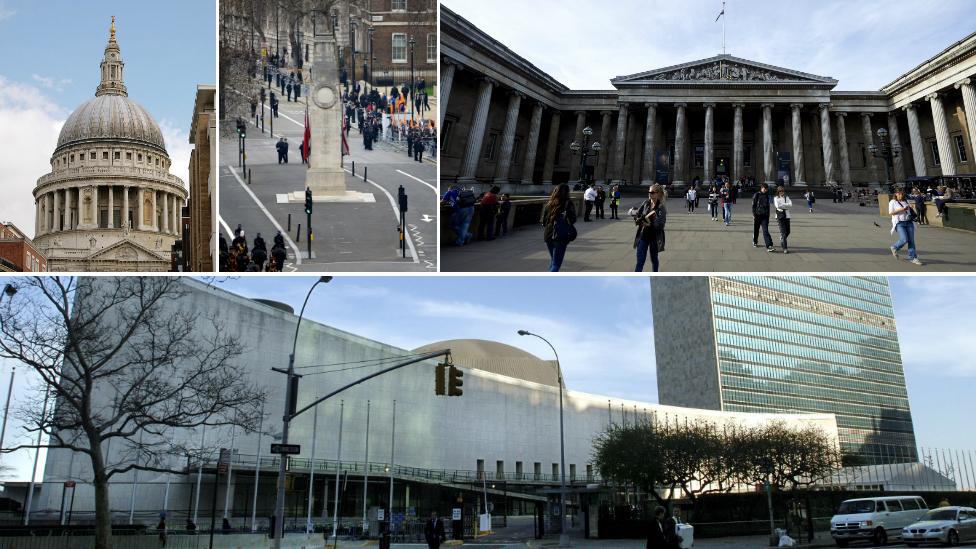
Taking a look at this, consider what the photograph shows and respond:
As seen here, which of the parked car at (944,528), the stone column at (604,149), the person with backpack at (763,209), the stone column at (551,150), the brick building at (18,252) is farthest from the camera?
the brick building at (18,252)

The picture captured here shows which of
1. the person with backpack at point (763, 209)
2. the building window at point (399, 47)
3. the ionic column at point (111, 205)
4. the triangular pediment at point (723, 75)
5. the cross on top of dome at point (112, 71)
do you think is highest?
the cross on top of dome at point (112, 71)

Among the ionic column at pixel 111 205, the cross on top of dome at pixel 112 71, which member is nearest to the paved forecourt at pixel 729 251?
the ionic column at pixel 111 205

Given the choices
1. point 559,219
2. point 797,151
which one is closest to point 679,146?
point 797,151

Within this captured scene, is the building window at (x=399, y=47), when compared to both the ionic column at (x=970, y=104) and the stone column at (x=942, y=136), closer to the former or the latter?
the ionic column at (x=970, y=104)

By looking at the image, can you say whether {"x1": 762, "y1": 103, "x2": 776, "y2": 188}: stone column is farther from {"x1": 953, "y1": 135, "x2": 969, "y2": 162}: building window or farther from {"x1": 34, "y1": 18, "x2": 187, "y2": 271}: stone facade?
{"x1": 34, "y1": 18, "x2": 187, "y2": 271}: stone facade

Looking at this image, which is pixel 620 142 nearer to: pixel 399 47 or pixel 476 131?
pixel 476 131

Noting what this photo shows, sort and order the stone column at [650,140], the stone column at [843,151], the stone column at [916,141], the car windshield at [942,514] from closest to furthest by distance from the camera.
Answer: the car windshield at [942,514] → the stone column at [916,141] → the stone column at [650,140] → the stone column at [843,151]

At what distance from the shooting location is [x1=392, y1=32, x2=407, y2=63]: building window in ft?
78.1

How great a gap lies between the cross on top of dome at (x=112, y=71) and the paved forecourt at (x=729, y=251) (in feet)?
351

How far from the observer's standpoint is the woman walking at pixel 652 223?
49.3 feet

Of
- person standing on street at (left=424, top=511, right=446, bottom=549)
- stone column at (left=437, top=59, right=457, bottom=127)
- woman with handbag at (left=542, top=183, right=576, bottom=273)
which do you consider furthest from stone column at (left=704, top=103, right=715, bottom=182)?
woman with handbag at (left=542, top=183, right=576, bottom=273)

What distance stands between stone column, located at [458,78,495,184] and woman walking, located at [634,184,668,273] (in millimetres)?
40177

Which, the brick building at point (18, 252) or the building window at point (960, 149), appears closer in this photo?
the building window at point (960, 149)

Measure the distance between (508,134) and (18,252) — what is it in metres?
57.2
